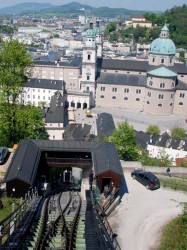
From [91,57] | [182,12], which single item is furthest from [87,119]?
[182,12]

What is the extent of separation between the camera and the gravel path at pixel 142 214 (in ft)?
52.5

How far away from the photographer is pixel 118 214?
18391 millimetres

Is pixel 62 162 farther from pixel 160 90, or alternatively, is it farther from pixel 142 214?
pixel 160 90

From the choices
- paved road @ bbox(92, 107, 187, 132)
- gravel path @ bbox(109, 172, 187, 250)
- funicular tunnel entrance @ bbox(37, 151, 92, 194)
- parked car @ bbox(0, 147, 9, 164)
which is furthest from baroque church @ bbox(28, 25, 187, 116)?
gravel path @ bbox(109, 172, 187, 250)

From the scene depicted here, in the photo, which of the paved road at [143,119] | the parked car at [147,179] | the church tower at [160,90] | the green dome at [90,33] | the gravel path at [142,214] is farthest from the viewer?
the church tower at [160,90]

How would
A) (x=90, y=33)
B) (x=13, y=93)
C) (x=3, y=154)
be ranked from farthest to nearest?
1. (x=90, y=33)
2. (x=13, y=93)
3. (x=3, y=154)

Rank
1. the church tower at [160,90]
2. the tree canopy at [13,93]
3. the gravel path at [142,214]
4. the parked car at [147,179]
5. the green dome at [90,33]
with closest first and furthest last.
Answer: the gravel path at [142,214] < the parked car at [147,179] < the tree canopy at [13,93] < the green dome at [90,33] < the church tower at [160,90]

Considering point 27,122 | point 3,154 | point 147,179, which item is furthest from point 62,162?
point 27,122

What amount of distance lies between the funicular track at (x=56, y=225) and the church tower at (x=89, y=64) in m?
43.9

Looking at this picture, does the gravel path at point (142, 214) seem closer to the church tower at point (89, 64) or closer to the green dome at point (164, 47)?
the church tower at point (89, 64)

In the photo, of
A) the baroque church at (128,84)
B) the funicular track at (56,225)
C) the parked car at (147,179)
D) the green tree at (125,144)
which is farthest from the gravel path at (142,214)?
the baroque church at (128,84)

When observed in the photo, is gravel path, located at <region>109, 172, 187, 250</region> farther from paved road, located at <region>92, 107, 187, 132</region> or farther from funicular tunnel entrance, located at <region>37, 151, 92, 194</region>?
paved road, located at <region>92, 107, 187, 132</region>

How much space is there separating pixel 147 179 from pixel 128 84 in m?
41.9

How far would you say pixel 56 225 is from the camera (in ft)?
46.1
